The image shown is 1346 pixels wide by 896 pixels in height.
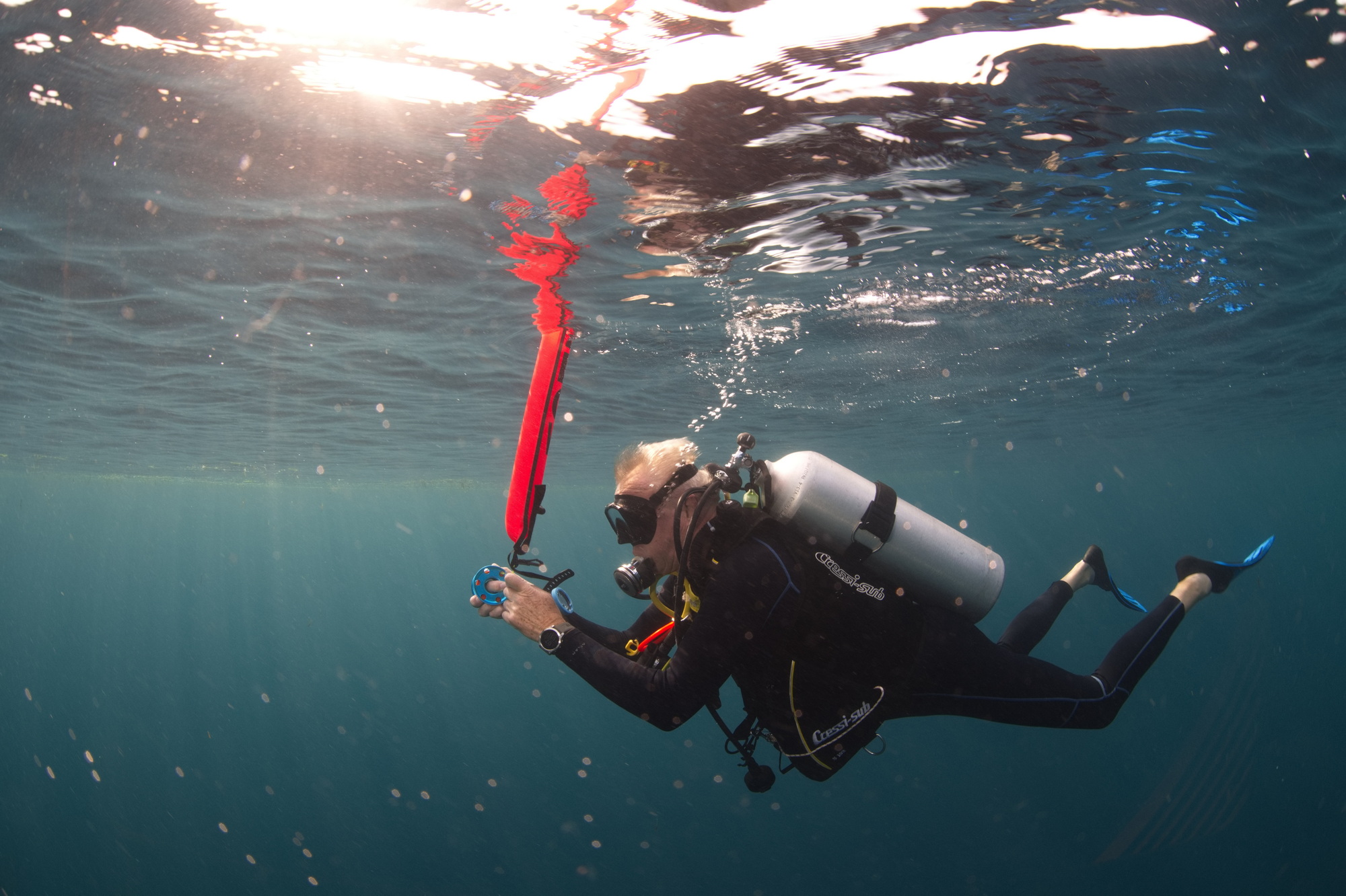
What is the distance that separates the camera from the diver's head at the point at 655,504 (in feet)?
12.6

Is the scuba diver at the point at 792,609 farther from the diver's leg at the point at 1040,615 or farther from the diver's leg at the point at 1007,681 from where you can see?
the diver's leg at the point at 1040,615

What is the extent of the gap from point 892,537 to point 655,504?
1.45 meters

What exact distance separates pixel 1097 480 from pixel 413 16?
7391 cm

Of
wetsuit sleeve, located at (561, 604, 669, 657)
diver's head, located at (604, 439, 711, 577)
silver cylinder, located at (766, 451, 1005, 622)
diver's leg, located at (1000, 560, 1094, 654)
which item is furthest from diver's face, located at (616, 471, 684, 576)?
diver's leg, located at (1000, 560, 1094, 654)

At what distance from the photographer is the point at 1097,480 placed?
63969 millimetres

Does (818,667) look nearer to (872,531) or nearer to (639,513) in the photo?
(872,531)

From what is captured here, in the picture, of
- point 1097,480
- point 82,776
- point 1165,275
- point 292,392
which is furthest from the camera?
point 1097,480

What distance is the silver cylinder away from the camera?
12.4ft

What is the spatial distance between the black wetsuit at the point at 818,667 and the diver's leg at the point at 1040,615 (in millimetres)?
701

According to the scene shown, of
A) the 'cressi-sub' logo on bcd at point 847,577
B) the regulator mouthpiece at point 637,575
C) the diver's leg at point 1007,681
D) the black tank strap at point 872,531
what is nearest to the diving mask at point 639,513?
the regulator mouthpiece at point 637,575

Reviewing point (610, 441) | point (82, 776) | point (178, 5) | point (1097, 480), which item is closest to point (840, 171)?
point (178, 5)

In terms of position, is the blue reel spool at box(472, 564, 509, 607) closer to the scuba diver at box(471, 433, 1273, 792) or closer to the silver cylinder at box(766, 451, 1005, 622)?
the scuba diver at box(471, 433, 1273, 792)

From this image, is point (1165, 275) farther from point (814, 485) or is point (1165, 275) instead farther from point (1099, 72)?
point (814, 485)

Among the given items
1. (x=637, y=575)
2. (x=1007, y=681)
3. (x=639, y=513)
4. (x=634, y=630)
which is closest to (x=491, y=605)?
(x=637, y=575)
